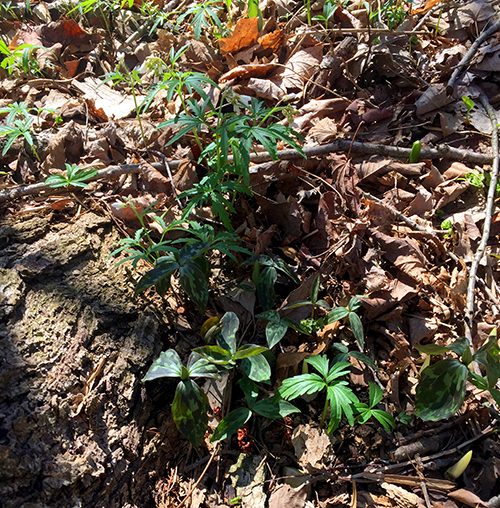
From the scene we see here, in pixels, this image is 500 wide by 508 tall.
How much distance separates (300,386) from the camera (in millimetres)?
Answer: 1544

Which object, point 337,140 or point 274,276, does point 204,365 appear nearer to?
point 274,276

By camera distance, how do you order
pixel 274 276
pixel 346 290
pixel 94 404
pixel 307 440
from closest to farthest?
1. pixel 94 404
2. pixel 307 440
3. pixel 274 276
4. pixel 346 290

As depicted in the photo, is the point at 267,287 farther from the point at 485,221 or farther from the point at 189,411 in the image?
the point at 485,221

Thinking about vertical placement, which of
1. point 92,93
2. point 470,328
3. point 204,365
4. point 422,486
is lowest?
point 422,486

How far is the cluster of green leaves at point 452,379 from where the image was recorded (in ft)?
4.91

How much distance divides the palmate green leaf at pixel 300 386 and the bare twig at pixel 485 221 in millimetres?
803

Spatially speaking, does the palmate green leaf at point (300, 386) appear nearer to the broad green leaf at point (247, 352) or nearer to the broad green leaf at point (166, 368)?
the broad green leaf at point (247, 352)

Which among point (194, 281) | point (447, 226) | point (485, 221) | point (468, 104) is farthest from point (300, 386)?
point (468, 104)

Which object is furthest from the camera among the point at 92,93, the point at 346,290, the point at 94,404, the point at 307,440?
the point at 92,93

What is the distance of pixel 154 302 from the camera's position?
6.31 feet

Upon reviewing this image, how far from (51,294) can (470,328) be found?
194 cm

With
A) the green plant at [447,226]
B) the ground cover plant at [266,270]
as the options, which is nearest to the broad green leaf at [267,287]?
the ground cover plant at [266,270]

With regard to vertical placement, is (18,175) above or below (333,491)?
above

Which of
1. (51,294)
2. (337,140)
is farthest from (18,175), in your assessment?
(337,140)
